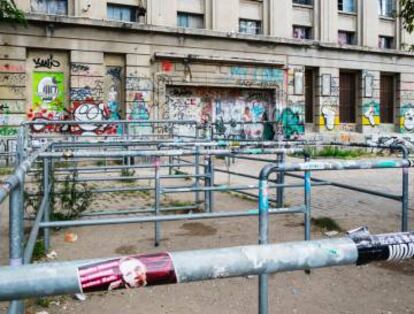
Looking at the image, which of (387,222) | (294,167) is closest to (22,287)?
(294,167)

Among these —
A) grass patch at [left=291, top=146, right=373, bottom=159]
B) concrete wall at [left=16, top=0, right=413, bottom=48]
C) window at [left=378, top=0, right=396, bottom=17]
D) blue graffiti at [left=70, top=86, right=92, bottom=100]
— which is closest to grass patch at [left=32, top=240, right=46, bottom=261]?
grass patch at [left=291, top=146, right=373, bottom=159]

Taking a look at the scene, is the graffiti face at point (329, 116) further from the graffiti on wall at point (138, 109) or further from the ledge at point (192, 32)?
the graffiti on wall at point (138, 109)

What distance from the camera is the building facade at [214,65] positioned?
18781 mm

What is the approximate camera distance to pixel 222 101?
22.6m

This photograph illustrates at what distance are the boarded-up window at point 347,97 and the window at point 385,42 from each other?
2.54 m

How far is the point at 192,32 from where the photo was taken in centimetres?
2081

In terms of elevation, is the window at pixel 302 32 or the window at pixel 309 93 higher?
the window at pixel 302 32

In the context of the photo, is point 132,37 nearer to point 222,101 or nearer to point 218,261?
point 222,101

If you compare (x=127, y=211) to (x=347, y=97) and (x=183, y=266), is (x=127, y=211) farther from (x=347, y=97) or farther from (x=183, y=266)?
A: (x=347, y=97)

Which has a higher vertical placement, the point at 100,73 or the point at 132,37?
the point at 132,37

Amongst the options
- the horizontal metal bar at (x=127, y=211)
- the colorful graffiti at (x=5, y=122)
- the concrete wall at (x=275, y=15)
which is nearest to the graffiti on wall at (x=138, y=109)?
the concrete wall at (x=275, y=15)


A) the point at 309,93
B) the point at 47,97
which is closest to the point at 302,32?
the point at 309,93

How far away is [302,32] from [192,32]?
657 cm

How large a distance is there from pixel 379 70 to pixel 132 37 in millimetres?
13415
